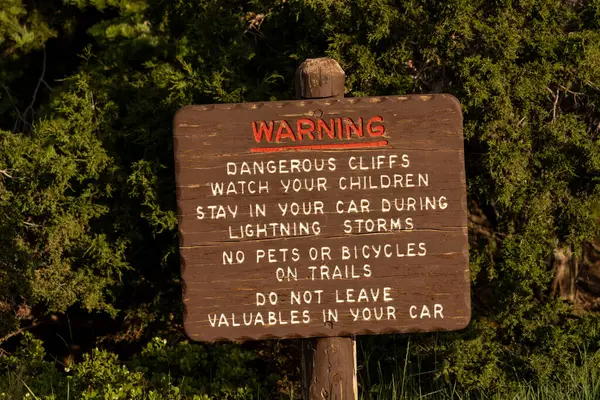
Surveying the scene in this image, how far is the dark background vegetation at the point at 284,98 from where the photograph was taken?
6.09m

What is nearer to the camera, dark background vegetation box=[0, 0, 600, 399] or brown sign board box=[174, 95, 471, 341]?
brown sign board box=[174, 95, 471, 341]

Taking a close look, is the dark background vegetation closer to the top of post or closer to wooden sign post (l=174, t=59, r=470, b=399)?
wooden sign post (l=174, t=59, r=470, b=399)

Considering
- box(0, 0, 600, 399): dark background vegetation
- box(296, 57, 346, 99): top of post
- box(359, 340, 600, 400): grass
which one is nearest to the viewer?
box(296, 57, 346, 99): top of post

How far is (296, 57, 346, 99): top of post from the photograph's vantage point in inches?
156

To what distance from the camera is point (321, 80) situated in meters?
3.95

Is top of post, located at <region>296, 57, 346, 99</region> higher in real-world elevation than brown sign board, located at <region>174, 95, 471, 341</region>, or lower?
higher

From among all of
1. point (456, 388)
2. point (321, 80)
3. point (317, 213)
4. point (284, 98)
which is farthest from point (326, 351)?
point (284, 98)

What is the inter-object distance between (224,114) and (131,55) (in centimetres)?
347

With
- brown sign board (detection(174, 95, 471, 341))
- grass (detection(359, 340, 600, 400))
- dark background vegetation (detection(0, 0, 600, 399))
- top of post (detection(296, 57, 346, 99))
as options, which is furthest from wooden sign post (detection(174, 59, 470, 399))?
dark background vegetation (detection(0, 0, 600, 399))

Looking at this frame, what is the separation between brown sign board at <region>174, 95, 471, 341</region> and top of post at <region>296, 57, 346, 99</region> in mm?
189

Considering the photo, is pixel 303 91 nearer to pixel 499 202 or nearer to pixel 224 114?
pixel 224 114

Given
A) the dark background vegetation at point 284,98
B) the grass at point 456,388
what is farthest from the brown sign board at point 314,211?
the dark background vegetation at point 284,98

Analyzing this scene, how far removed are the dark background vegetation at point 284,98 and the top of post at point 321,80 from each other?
2.19 m

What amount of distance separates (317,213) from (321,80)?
618 mm
